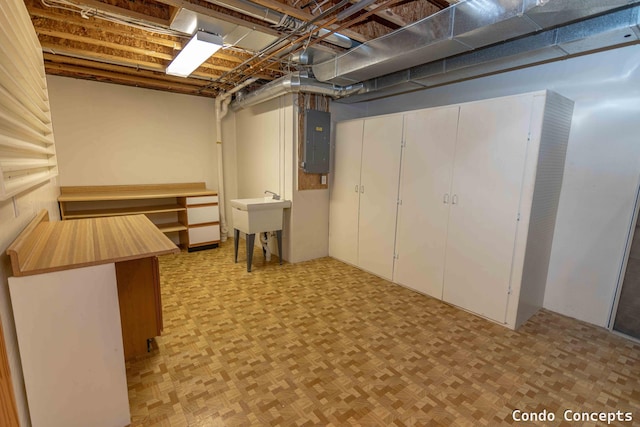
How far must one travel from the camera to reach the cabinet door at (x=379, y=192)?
3463 mm

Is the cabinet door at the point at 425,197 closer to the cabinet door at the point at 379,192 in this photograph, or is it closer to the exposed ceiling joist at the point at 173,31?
the cabinet door at the point at 379,192

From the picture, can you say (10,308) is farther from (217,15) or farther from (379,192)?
(379,192)

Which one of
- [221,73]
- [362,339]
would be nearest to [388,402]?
[362,339]

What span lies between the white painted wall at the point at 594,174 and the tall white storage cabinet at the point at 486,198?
4.8 inches

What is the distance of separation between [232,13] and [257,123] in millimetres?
2345

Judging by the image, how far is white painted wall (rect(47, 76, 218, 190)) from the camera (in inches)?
162

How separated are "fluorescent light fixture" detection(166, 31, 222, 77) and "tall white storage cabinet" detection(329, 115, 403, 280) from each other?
6.25ft

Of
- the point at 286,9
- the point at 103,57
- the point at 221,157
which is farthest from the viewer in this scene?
the point at 221,157

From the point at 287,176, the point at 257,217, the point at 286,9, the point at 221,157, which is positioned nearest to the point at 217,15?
the point at 286,9

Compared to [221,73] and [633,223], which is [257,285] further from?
[633,223]

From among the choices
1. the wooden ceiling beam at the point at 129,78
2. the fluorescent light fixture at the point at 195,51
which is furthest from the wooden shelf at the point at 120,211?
the fluorescent light fixture at the point at 195,51

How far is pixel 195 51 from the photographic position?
8.84 feet

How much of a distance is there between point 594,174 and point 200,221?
4762 millimetres

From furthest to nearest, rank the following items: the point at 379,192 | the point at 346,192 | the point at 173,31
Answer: the point at 346,192
the point at 379,192
the point at 173,31
